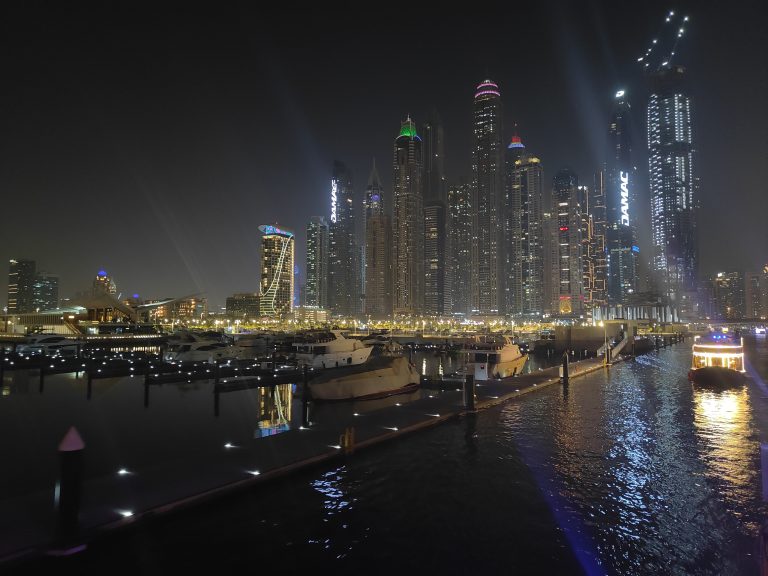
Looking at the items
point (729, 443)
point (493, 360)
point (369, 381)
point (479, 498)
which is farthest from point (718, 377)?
point (479, 498)

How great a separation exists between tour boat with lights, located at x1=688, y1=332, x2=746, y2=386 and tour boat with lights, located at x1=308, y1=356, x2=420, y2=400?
23355 mm

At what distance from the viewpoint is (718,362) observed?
38.6 m

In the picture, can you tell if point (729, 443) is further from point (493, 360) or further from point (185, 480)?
point (493, 360)

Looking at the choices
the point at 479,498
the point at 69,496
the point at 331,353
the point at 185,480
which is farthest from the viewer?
the point at 331,353

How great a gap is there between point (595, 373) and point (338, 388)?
25901 mm

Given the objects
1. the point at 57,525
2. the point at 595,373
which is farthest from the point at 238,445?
the point at 595,373

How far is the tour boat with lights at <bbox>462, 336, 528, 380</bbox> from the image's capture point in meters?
42.8

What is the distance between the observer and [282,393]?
35.2 m

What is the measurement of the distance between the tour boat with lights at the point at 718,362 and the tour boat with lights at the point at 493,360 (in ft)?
50.2

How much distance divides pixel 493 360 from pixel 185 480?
35765mm

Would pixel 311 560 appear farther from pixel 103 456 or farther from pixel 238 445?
pixel 103 456

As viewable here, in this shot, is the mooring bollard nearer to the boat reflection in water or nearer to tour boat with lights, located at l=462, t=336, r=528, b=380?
the boat reflection in water

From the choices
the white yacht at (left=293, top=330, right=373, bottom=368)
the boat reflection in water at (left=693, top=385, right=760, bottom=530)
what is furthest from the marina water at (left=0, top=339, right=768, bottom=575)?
the white yacht at (left=293, top=330, right=373, bottom=368)

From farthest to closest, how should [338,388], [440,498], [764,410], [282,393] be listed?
[282,393]
[338,388]
[764,410]
[440,498]
